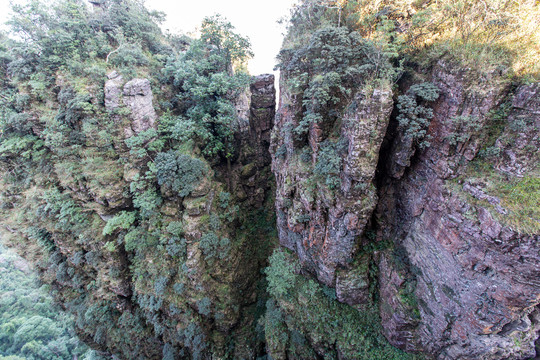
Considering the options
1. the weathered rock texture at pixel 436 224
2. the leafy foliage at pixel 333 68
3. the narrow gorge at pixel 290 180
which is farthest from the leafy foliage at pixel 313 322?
the leafy foliage at pixel 333 68

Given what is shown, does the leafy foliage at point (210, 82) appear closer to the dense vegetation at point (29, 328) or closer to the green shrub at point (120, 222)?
the green shrub at point (120, 222)

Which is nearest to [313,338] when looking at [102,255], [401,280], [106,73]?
[401,280]

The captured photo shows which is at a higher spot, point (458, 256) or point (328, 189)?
point (328, 189)

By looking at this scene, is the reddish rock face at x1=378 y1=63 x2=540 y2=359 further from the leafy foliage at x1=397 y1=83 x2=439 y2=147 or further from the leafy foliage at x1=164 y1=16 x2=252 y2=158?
the leafy foliage at x1=164 y1=16 x2=252 y2=158

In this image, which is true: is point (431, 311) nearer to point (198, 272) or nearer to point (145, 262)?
point (198, 272)

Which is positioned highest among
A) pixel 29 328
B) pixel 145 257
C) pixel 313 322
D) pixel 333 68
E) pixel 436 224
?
pixel 333 68

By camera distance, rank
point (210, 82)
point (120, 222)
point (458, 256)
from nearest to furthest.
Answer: point (458, 256)
point (120, 222)
point (210, 82)

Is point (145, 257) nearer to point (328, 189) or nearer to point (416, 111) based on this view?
point (328, 189)

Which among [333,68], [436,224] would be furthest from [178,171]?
[436,224]
